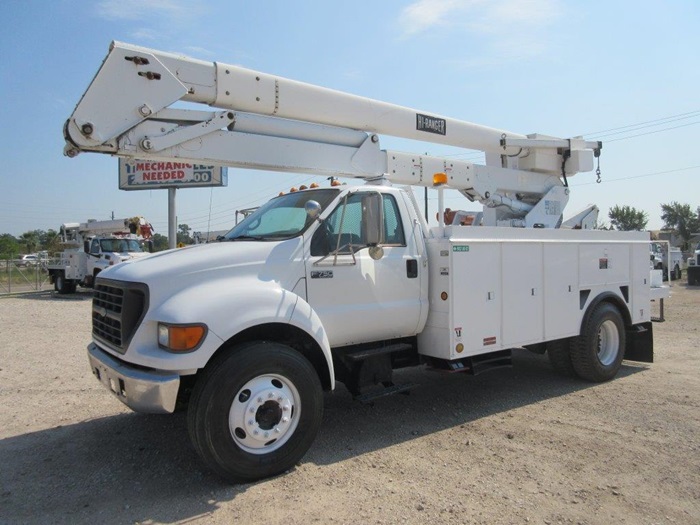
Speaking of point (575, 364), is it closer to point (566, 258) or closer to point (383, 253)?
point (566, 258)

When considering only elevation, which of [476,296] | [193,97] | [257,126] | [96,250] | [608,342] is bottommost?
[608,342]

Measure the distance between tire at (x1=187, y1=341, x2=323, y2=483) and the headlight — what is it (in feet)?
0.87

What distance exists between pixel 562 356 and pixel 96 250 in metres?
18.8

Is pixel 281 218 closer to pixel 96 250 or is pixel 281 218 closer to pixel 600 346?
pixel 600 346

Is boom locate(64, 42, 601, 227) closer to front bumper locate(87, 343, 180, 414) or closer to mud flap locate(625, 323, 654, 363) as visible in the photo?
front bumper locate(87, 343, 180, 414)

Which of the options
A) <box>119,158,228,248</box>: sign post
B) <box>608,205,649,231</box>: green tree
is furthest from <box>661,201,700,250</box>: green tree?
<box>119,158,228,248</box>: sign post

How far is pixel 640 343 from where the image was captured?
7.84 metres

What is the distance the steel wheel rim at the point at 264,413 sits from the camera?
13.0 feet

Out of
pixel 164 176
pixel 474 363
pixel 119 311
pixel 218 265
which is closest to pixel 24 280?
pixel 164 176

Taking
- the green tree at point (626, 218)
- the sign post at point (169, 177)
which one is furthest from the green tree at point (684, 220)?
the sign post at point (169, 177)

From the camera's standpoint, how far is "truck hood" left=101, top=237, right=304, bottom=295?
4082 millimetres

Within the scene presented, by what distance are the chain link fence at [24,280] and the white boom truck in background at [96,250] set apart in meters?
3.50

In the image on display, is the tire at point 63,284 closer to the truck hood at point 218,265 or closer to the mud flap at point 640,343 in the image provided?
the truck hood at point 218,265

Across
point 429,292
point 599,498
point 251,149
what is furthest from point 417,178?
point 599,498
